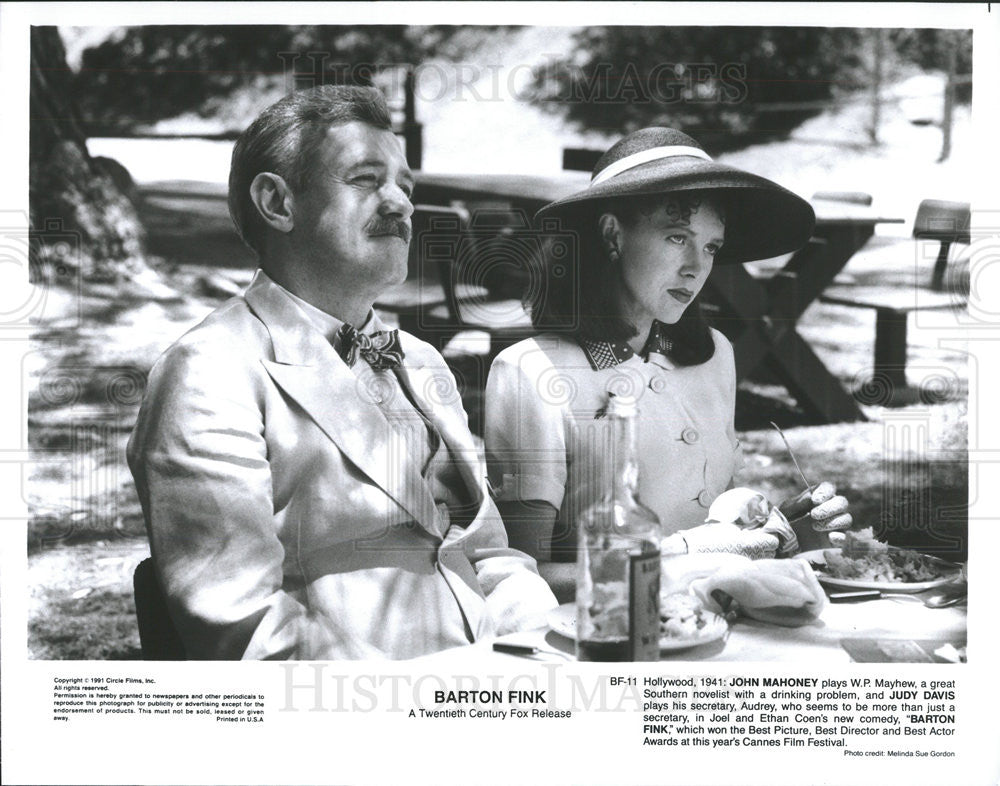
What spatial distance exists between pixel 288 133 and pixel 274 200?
0.69 feet

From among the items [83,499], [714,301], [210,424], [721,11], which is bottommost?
[83,499]

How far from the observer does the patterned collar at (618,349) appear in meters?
3.62

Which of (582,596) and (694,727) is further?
(694,727)

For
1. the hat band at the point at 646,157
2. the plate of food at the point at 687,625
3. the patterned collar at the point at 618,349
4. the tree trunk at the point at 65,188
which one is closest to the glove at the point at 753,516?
the plate of food at the point at 687,625

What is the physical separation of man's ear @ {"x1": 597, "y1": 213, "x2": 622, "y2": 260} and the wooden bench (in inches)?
26.0

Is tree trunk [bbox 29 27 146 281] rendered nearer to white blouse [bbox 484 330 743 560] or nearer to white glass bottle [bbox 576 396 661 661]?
white blouse [bbox 484 330 743 560]

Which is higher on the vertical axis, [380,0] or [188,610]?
[380,0]

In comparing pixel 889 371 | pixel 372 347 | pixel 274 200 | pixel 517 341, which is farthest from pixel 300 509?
pixel 889 371

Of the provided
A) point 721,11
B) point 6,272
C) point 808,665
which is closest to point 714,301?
point 721,11

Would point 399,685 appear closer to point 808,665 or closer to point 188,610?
point 188,610

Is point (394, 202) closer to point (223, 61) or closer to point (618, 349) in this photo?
point (223, 61)

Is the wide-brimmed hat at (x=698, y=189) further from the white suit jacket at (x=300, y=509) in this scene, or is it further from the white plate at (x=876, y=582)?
the white plate at (x=876, y=582)

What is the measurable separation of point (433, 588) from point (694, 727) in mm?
907

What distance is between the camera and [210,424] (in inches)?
135
